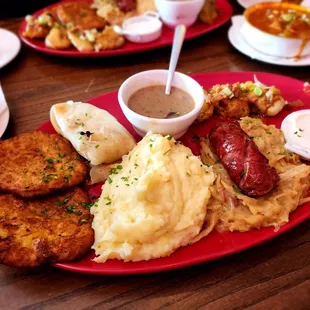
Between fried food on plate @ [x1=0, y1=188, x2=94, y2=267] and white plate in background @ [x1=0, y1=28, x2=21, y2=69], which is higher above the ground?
fried food on plate @ [x1=0, y1=188, x2=94, y2=267]

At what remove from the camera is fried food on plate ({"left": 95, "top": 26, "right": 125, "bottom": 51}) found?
4.30 m

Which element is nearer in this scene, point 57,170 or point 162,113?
point 57,170

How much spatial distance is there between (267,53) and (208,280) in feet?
9.07

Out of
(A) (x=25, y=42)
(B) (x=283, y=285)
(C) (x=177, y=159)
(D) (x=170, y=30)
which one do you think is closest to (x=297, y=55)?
(D) (x=170, y=30)

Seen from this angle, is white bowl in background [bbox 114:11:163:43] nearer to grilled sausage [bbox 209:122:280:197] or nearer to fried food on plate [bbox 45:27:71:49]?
→ fried food on plate [bbox 45:27:71:49]

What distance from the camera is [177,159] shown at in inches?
106

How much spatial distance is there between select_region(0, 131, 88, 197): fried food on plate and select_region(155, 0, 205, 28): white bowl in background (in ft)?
7.28

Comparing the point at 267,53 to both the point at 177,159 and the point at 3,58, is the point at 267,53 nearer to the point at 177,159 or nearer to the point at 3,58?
the point at 177,159

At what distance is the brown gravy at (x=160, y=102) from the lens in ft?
10.3

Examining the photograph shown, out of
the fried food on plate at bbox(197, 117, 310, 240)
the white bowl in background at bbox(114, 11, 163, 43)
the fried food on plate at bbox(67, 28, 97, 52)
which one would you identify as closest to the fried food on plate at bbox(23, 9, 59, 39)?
the fried food on plate at bbox(67, 28, 97, 52)

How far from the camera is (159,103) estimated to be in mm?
3236

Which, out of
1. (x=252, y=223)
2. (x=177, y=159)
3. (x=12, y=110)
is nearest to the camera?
(x=252, y=223)

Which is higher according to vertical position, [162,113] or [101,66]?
[162,113]

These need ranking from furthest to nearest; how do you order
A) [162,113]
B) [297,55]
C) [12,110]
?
[297,55] < [12,110] < [162,113]
